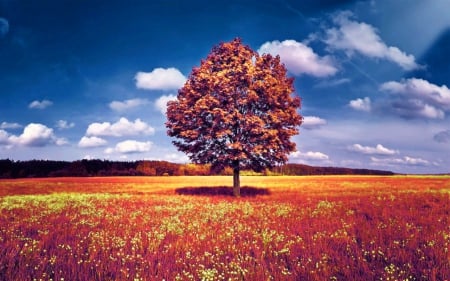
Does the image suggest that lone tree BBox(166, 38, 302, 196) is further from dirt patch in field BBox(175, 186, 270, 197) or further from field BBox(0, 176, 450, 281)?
field BBox(0, 176, 450, 281)

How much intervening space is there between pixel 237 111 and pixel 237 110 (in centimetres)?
20

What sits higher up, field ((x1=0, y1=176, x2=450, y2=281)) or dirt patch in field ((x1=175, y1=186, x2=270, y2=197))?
field ((x1=0, y1=176, x2=450, y2=281))

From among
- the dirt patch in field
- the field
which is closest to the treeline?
the dirt patch in field

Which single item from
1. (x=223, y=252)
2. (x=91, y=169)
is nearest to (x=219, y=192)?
(x=223, y=252)

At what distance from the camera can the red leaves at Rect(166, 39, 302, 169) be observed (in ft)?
89.5

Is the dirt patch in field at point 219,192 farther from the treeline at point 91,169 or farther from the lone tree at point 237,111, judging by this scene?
the treeline at point 91,169

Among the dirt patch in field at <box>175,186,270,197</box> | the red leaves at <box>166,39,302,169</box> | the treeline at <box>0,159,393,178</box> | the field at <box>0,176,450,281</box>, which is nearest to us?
the field at <box>0,176,450,281</box>

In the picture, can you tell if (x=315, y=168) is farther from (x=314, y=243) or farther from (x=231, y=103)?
(x=314, y=243)

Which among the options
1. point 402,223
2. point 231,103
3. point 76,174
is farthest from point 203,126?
point 76,174

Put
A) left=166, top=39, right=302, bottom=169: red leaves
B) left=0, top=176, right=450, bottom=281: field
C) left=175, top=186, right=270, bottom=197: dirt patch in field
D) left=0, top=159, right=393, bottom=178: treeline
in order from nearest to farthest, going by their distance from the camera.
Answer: left=0, top=176, right=450, bottom=281: field, left=166, top=39, right=302, bottom=169: red leaves, left=175, top=186, right=270, bottom=197: dirt patch in field, left=0, top=159, right=393, bottom=178: treeline

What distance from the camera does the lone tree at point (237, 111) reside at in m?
27.3

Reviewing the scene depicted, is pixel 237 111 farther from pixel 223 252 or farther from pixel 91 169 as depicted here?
pixel 91 169

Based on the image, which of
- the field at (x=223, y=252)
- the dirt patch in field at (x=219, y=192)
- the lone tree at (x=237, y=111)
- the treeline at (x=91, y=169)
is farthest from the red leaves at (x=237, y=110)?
the treeline at (x=91, y=169)

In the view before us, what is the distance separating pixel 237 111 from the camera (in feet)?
89.5
